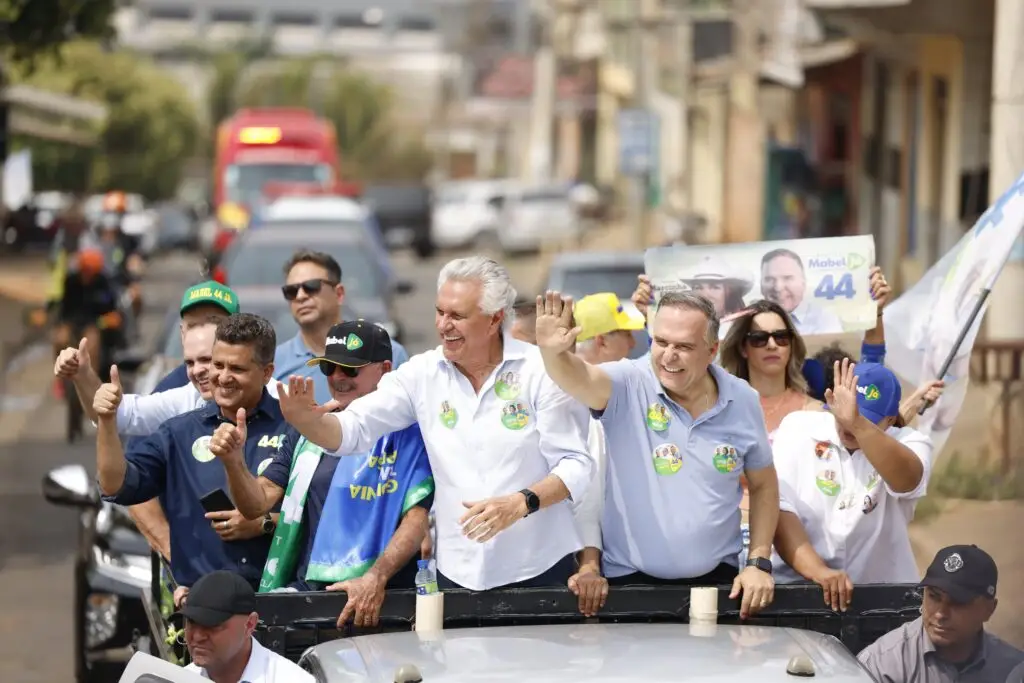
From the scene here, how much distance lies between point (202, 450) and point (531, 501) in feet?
3.71

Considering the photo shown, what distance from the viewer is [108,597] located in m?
8.13

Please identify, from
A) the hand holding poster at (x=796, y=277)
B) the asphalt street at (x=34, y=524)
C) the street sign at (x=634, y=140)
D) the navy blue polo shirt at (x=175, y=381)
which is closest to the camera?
the hand holding poster at (x=796, y=277)

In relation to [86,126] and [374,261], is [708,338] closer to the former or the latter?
[374,261]

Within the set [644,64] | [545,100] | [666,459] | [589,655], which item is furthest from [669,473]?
[545,100]

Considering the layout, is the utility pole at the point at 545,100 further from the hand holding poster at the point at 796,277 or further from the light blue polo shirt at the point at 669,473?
the light blue polo shirt at the point at 669,473

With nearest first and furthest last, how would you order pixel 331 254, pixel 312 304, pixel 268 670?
pixel 268 670 < pixel 312 304 < pixel 331 254

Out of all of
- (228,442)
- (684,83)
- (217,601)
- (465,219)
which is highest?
(684,83)

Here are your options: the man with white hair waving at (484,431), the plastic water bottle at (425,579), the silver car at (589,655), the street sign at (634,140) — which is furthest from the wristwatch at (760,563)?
the street sign at (634,140)

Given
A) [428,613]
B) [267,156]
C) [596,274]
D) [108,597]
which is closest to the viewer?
[428,613]

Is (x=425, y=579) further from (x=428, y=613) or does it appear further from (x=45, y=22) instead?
(x=45, y=22)

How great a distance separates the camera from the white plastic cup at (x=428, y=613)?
4.98m

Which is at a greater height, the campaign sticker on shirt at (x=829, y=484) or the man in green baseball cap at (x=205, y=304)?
the man in green baseball cap at (x=205, y=304)

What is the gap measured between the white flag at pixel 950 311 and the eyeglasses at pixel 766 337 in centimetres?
60

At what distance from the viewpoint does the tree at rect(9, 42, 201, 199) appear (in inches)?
2741
